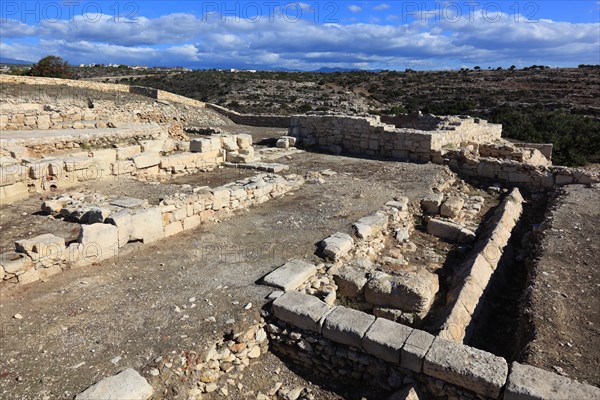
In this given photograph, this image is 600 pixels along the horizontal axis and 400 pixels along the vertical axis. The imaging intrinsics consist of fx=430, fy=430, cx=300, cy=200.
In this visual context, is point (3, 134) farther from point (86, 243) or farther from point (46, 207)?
point (86, 243)

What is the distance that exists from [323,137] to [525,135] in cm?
1227

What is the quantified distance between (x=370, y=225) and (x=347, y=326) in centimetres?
342

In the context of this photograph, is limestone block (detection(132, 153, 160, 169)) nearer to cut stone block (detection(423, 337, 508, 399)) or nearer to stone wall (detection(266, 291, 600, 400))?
stone wall (detection(266, 291, 600, 400))

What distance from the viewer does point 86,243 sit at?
595 cm

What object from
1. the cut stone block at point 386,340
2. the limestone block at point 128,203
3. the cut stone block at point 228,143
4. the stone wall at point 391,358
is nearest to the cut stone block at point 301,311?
the stone wall at point 391,358

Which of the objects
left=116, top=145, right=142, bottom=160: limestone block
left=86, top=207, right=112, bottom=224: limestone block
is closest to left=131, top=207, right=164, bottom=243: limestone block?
left=86, top=207, right=112, bottom=224: limestone block

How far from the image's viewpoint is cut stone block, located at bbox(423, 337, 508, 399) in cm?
373

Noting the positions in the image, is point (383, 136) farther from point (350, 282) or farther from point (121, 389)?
point (121, 389)

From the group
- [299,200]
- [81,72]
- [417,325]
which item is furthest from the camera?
[81,72]

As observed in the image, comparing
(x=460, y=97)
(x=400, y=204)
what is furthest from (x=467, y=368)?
(x=460, y=97)

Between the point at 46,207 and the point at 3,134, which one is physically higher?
the point at 3,134

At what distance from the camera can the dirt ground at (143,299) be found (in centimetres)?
405

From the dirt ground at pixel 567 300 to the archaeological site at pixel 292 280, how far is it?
0.08ft

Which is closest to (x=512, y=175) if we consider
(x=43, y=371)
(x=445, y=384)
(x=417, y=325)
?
(x=417, y=325)
